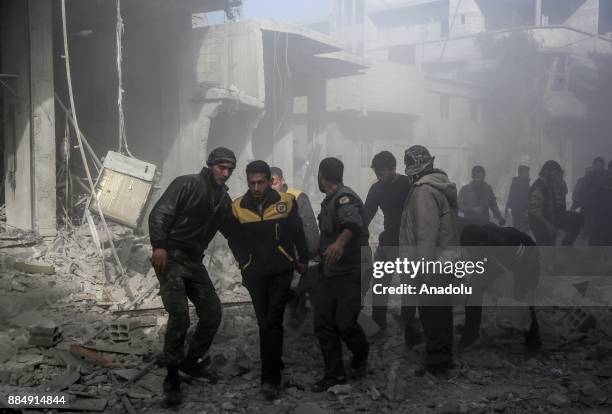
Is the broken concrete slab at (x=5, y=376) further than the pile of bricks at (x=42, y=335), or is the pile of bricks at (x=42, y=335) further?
the pile of bricks at (x=42, y=335)

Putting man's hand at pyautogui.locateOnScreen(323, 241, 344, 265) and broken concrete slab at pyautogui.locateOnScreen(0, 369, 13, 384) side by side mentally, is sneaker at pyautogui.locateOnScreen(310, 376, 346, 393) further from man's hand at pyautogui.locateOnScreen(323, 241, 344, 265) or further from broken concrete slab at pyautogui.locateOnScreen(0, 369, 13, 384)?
broken concrete slab at pyautogui.locateOnScreen(0, 369, 13, 384)

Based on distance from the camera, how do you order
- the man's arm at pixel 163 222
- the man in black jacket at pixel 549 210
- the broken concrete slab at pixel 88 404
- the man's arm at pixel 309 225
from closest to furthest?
the broken concrete slab at pixel 88 404
the man's arm at pixel 163 222
the man's arm at pixel 309 225
the man in black jacket at pixel 549 210

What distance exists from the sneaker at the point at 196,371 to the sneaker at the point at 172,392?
30cm

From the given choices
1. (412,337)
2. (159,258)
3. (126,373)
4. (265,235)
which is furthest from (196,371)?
(412,337)

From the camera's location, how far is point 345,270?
4488mm

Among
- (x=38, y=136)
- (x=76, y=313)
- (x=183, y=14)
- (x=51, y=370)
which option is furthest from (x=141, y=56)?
(x=51, y=370)

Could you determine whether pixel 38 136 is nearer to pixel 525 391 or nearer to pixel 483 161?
pixel 525 391

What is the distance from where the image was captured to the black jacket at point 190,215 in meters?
4.24

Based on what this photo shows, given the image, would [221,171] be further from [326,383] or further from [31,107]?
[31,107]

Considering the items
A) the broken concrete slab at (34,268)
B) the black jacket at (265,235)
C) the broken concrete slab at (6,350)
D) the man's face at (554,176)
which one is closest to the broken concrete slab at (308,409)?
the black jacket at (265,235)

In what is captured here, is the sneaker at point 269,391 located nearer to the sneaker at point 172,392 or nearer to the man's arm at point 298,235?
the sneaker at point 172,392

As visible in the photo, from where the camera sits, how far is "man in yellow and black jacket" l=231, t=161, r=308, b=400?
4.34m

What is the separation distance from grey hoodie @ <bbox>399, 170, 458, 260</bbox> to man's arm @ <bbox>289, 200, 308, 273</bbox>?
89 centimetres

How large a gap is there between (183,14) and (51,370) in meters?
8.79
